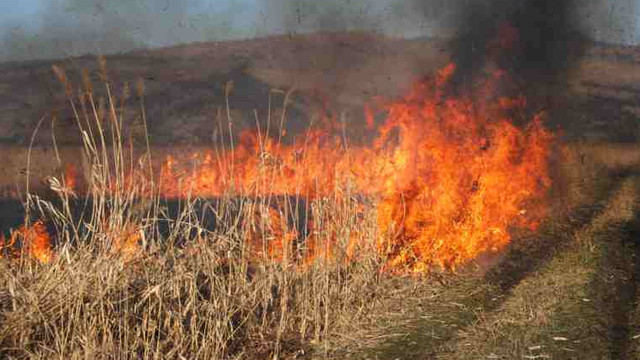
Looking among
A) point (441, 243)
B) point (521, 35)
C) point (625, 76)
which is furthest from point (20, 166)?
point (625, 76)

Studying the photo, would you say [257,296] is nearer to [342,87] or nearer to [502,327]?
[502,327]

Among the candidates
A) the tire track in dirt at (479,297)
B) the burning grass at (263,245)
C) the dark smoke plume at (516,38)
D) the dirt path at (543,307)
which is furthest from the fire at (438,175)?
the dark smoke plume at (516,38)

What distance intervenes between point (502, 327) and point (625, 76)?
19.3 metres

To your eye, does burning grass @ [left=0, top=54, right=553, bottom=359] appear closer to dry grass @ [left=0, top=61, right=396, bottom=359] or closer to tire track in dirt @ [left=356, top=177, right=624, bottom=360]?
dry grass @ [left=0, top=61, right=396, bottom=359]

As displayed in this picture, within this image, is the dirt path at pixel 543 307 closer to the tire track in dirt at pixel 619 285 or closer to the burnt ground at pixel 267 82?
the tire track in dirt at pixel 619 285

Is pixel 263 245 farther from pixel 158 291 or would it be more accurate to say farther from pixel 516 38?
pixel 516 38

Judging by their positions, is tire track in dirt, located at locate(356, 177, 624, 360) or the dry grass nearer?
the dry grass

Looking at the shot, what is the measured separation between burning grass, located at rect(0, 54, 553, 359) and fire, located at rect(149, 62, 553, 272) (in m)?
0.02

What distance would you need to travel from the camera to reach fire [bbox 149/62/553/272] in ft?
20.8

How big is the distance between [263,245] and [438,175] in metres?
2.60

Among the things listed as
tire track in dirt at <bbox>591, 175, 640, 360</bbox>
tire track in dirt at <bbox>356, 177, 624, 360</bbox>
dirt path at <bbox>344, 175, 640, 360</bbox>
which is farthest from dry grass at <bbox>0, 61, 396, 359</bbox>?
tire track in dirt at <bbox>591, 175, 640, 360</bbox>

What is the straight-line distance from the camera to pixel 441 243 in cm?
668

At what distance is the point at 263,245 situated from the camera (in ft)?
17.0

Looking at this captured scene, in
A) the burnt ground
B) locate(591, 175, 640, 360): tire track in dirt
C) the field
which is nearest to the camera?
the field
